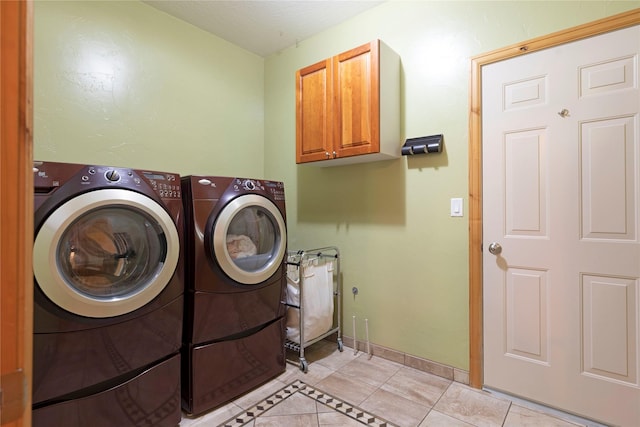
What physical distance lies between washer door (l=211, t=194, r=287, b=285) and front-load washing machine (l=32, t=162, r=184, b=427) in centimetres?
22

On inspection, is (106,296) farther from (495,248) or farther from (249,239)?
(495,248)

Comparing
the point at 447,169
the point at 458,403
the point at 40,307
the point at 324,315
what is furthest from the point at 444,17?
the point at 40,307

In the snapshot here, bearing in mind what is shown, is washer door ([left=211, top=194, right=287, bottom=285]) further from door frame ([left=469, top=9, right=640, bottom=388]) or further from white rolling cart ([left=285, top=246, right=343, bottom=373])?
door frame ([left=469, top=9, right=640, bottom=388])

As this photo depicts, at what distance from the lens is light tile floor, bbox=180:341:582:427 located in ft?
5.32

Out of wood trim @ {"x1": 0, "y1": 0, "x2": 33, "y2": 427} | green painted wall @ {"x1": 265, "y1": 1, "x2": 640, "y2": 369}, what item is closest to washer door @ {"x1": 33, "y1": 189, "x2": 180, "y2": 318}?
wood trim @ {"x1": 0, "y1": 0, "x2": 33, "y2": 427}

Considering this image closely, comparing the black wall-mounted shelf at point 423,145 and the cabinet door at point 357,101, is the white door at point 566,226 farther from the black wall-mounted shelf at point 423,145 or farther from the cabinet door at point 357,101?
A: the cabinet door at point 357,101

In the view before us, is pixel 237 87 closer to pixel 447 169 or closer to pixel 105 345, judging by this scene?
pixel 447 169

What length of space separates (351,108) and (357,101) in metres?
0.06

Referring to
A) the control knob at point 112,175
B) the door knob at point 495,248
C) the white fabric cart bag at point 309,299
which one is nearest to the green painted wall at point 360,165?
the door knob at point 495,248

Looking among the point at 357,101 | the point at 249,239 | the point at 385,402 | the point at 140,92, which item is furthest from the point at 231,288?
the point at 140,92

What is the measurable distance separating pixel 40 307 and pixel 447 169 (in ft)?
7.09

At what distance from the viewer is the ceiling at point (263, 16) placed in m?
2.24

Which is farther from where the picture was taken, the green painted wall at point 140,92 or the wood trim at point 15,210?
the green painted wall at point 140,92

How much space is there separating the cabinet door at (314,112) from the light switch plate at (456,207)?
89 cm
